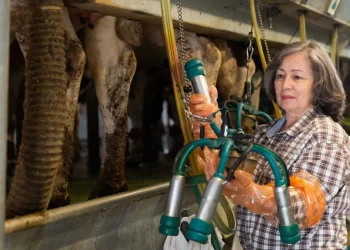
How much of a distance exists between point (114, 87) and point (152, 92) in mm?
2461

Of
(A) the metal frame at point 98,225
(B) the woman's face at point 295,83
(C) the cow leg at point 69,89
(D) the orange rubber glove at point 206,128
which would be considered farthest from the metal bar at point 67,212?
(B) the woman's face at point 295,83

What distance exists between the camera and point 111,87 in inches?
82.4

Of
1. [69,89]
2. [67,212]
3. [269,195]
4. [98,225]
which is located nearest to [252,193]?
[269,195]

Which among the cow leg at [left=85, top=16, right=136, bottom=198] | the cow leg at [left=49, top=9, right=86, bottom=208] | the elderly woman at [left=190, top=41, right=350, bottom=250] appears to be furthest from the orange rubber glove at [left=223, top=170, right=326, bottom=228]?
the cow leg at [left=85, top=16, right=136, bottom=198]

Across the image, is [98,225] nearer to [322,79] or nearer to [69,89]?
[69,89]

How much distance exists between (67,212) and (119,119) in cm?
73

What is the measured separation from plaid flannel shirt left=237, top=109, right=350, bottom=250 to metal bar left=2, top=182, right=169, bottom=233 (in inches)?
16.8

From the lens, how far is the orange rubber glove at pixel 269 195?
45.0 inches

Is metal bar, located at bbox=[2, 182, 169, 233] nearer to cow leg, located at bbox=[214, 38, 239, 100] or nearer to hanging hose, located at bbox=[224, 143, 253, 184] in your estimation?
hanging hose, located at bbox=[224, 143, 253, 184]

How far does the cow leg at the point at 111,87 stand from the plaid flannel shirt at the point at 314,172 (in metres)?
0.71

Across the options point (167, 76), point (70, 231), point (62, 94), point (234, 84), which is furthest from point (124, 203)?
point (167, 76)

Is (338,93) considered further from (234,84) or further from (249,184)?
(234,84)

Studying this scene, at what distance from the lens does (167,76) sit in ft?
14.2

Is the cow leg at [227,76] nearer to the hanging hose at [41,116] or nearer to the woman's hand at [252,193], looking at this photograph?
the hanging hose at [41,116]
